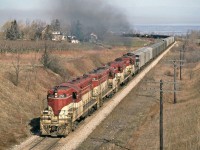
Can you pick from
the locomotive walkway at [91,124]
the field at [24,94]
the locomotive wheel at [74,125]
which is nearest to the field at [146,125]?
the locomotive walkway at [91,124]

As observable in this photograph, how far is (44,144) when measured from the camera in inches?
1038

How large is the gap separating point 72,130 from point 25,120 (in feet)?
17.7

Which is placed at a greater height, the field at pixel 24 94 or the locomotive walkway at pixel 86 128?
the field at pixel 24 94

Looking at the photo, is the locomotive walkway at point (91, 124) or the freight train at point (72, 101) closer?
the locomotive walkway at point (91, 124)

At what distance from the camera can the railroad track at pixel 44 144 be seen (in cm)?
2549

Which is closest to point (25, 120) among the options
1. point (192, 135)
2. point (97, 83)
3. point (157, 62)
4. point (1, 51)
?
point (97, 83)

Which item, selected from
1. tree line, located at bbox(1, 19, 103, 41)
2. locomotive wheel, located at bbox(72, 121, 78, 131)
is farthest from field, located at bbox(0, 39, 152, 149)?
tree line, located at bbox(1, 19, 103, 41)

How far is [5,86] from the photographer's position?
123 ft

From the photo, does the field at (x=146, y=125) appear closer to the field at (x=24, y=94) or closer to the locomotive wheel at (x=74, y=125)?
the locomotive wheel at (x=74, y=125)

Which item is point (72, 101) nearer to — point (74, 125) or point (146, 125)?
point (74, 125)

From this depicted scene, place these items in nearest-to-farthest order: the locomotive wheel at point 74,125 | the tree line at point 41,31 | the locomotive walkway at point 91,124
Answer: the locomotive walkway at point 91,124 → the locomotive wheel at point 74,125 → the tree line at point 41,31

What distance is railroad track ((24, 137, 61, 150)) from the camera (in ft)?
83.6

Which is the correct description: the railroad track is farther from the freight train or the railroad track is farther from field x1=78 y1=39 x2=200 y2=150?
field x1=78 y1=39 x2=200 y2=150

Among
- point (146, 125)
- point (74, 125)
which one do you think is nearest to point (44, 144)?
point (74, 125)
